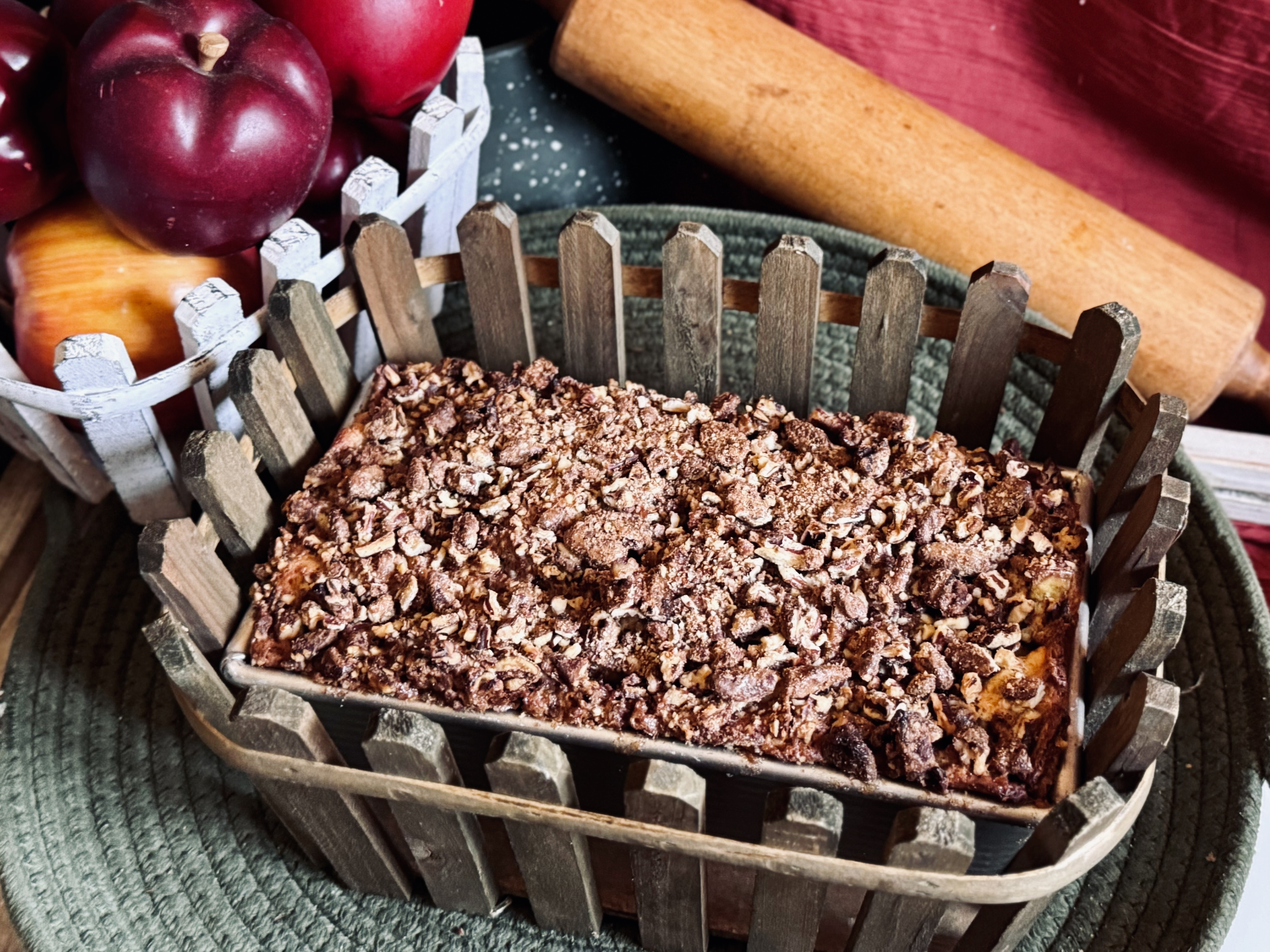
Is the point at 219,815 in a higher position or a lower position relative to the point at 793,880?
lower

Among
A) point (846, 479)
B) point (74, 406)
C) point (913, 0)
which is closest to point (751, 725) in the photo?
point (846, 479)

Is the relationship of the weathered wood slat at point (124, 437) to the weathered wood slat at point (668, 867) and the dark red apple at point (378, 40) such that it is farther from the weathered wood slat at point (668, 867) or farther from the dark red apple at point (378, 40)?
the weathered wood slat at point (668, 867)

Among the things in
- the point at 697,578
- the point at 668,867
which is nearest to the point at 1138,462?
the point at 697,578

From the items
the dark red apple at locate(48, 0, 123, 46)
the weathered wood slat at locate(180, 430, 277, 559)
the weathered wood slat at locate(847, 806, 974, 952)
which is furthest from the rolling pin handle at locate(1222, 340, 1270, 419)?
the dark red apple at locate(48, 0, 123, 46)

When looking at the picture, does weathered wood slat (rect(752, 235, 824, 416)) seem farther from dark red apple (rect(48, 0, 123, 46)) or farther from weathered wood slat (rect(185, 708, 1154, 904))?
dark red apple (rect(48, 0, 123, 46))

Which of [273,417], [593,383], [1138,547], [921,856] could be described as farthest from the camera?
[593,383]

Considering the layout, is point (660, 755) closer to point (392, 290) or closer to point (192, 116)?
point (392, 290)

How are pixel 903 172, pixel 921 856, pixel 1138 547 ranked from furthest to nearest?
pixel 903 172 → pixel 1138 547 → pixel 921 856

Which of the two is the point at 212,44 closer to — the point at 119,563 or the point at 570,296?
the point at 570,296
